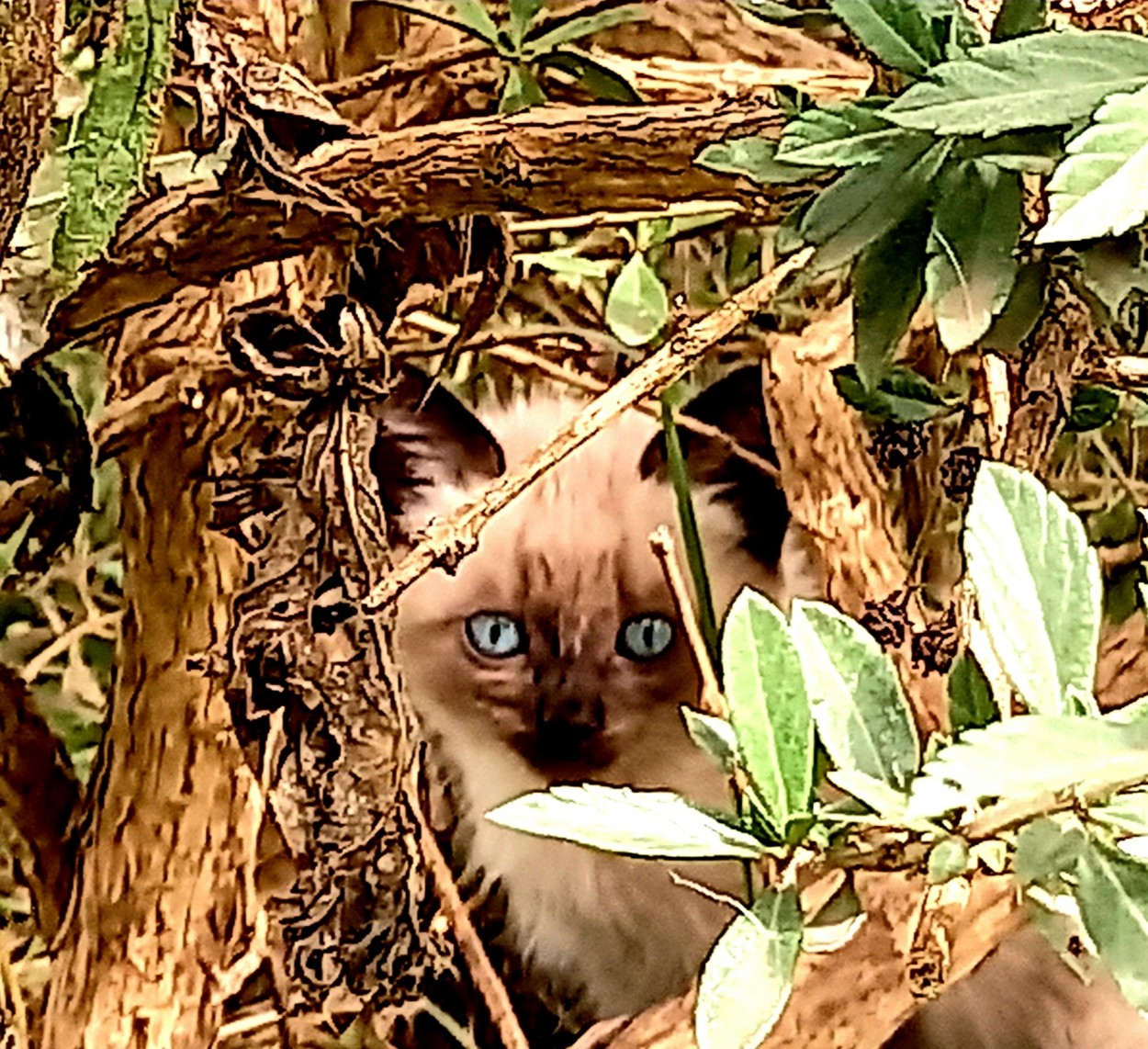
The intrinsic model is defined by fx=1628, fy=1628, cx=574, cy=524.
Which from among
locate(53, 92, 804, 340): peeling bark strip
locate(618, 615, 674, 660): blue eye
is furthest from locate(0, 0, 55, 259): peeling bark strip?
locate(618, 615, 674, 660): blue eye

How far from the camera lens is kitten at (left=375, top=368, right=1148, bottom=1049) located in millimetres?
1225

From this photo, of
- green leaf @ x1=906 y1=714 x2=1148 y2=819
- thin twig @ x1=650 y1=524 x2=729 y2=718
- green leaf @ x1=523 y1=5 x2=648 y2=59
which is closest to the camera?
green leaf @ x1=906 y1=714 x2=1148 y2=819

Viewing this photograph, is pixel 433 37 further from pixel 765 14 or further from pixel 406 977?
pixel 406 977

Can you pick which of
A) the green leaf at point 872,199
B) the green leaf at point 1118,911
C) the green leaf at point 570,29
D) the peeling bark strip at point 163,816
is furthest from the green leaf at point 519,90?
the green leaf at point 1118,911

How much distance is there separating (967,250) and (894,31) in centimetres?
9

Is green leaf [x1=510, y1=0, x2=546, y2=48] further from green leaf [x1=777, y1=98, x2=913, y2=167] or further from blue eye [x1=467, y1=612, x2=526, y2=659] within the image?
blue eye [x1=467, y1=612, x2=526, y2=659]

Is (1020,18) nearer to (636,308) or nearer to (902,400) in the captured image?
(902,400)

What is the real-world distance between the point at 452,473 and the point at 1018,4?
0.78 metres

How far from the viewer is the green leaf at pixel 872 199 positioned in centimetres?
53

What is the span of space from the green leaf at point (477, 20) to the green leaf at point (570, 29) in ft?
0.08

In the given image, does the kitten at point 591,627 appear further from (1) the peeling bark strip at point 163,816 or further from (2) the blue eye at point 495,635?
(1) the peeling bark strip at point 163,816

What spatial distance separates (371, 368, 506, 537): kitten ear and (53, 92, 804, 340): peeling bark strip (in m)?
0.48

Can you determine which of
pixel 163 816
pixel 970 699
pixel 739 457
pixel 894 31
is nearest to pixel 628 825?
pixel 970 699

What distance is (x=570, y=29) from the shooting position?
→ 0.92 m
